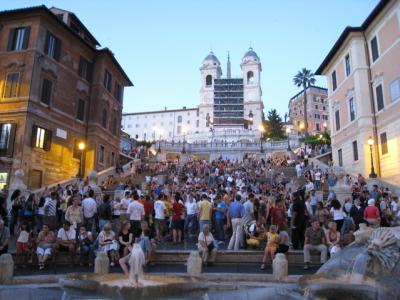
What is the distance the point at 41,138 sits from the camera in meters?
25.8

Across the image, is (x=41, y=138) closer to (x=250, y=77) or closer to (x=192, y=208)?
(x=192, y=208)

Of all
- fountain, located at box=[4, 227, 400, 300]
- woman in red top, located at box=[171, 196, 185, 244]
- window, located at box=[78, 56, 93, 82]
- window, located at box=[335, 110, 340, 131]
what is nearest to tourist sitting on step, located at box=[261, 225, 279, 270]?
fountain, located at box=[4, 227, 400, 300]

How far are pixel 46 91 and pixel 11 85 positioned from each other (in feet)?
7.56

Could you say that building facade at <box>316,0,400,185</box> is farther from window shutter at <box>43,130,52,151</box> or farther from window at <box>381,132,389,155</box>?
window shutter at <box>43,130,52,151</box>

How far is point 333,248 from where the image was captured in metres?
9.84

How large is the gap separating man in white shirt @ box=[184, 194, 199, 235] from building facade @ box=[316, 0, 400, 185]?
1504 cm

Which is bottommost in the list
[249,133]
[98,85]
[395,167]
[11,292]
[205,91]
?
[11,292]

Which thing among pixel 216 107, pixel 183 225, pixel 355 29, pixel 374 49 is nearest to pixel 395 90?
pixel 374 49

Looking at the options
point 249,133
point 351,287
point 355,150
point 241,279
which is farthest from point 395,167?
point 249,133

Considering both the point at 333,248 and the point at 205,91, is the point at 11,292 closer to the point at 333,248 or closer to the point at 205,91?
the point at 333,248

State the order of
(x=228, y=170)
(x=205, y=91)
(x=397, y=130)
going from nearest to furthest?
(x=397, y=130)
(x=228, y=170)
(x=205, y=91)

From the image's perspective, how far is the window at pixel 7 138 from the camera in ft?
78.7

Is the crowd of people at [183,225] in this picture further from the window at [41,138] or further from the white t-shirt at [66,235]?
the window at [41,138]

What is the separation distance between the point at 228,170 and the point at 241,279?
22.6 m
